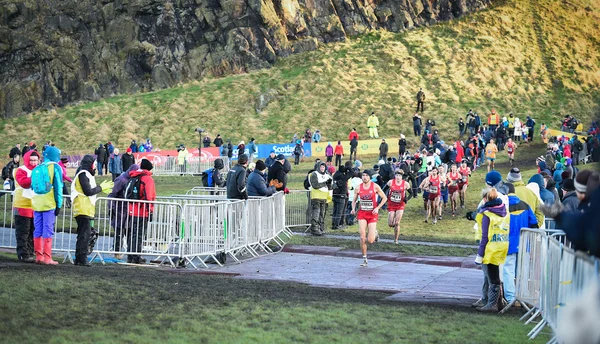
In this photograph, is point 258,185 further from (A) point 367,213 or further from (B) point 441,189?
(B) point 441,189

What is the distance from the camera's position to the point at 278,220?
20.9 m

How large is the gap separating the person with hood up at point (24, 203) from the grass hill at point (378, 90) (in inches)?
1815

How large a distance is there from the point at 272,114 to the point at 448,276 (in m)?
50.1

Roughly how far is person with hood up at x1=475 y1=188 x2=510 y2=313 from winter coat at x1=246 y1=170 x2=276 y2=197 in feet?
26.2

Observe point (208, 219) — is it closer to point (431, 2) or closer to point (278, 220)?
point (278, 220)

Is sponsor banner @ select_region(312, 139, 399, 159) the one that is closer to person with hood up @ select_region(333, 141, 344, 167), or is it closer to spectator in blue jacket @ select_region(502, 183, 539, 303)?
person with hood up @ select_region(333, 141, 344, 167)

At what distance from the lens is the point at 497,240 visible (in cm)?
1261

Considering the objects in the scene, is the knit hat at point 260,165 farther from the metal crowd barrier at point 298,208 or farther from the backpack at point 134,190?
the metal crowd barrier at point 298,208

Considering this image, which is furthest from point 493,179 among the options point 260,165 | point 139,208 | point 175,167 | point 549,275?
point 175,167

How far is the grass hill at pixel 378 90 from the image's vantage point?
64625 millimetres

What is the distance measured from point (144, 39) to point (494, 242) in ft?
215

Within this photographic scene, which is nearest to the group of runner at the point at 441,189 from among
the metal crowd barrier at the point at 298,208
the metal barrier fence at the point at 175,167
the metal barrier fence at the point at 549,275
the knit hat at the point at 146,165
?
the metal crowd barrier at the point at 298,208

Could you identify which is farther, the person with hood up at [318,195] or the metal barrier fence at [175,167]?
the metal barrier fence at [175,167]

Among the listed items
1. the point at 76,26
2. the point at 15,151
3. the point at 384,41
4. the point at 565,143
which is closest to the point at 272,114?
→ the point at 384,41
